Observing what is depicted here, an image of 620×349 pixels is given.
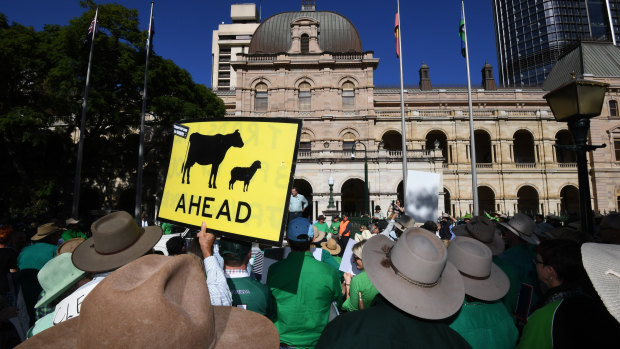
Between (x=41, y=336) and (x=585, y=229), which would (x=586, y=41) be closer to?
(x=585, y=229)

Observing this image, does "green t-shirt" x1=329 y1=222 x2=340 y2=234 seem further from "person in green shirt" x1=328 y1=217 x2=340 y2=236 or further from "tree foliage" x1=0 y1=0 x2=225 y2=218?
"tree foliage" x1=0 y1=0 x2=225 y2=218

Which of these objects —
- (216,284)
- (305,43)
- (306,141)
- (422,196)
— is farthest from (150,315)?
(305,43)

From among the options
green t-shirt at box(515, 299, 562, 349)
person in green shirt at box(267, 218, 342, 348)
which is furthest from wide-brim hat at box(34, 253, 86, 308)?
green t-shirt at box(515, 299, 562, 349)

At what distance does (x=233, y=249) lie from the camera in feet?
9.46

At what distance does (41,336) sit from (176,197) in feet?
6.96

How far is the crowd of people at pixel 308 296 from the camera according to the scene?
1071 millimetres

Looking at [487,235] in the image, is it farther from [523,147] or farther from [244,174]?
[523,147]

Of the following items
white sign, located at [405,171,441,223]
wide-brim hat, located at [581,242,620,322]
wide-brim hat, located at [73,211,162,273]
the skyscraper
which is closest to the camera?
wide-brim hat, located at [581,242,620,322]

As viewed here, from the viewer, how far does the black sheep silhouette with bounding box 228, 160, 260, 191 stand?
2.89 meters

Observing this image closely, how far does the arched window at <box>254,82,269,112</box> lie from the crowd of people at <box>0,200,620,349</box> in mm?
27353

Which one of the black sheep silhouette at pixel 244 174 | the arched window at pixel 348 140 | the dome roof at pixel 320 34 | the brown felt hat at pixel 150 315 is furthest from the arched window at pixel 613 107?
the brown felt hat at pixel 150 315

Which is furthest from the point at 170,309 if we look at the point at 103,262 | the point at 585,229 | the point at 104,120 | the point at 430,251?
the point at 104,120

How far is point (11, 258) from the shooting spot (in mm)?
3867

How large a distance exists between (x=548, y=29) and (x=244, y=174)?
81384 millimetres
